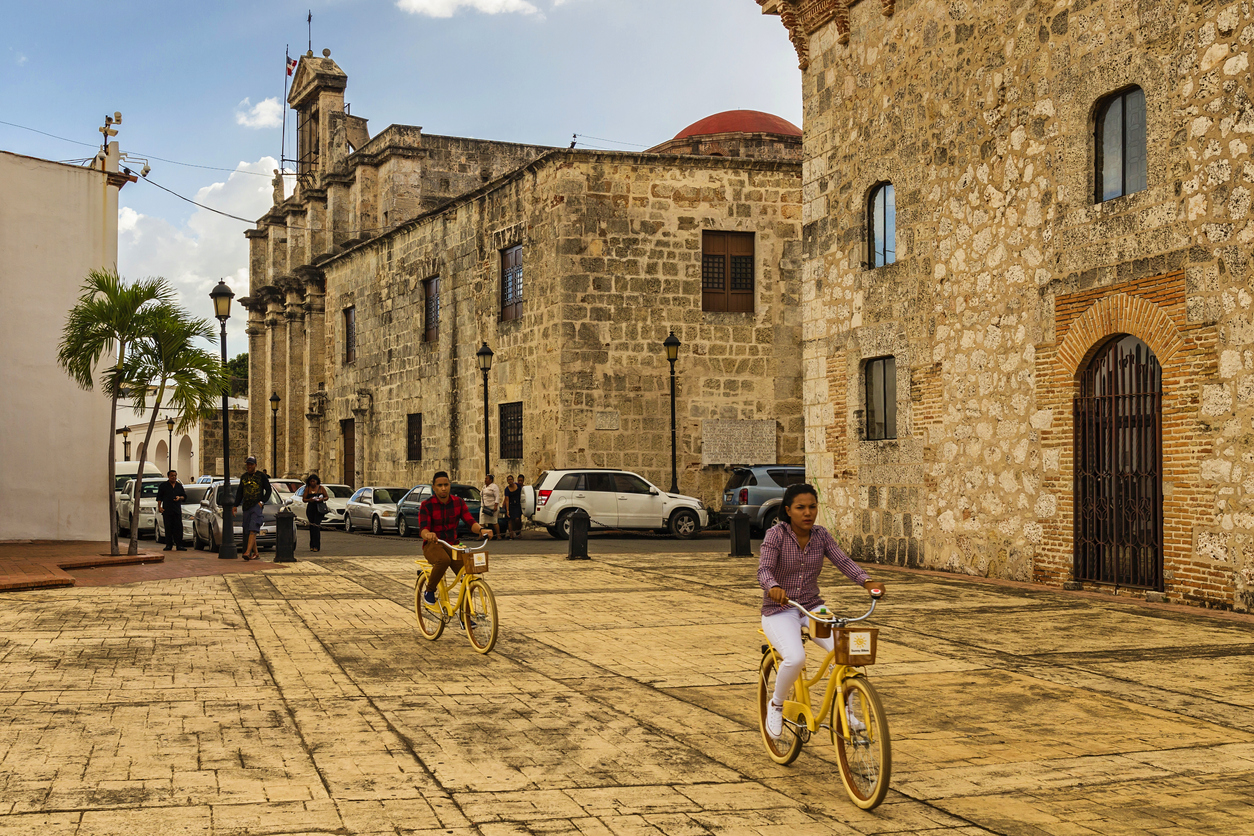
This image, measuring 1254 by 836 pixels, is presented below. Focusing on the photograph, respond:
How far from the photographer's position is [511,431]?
30297 mm

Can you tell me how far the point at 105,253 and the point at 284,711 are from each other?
16.7 meters

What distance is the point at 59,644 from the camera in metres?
9.76

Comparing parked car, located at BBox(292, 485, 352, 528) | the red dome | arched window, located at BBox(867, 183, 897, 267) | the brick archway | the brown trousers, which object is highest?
the red dome

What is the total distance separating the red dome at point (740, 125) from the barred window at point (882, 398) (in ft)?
61.7

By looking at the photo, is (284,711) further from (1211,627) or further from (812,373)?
(812,373)

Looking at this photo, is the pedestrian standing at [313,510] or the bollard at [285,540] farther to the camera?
the pedestrian standing at [313,510]

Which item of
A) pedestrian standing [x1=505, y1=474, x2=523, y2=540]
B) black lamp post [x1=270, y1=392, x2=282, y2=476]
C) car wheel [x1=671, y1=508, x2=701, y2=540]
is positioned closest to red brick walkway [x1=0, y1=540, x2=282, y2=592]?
pedestrian standing [x1=505, y1=474, x2=523, y2=540]

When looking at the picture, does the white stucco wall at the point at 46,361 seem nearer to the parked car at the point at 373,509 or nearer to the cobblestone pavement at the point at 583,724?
the parked car at the point at 373,509

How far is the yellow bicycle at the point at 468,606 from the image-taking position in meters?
9.65

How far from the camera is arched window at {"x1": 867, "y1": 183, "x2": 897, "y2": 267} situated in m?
17.7

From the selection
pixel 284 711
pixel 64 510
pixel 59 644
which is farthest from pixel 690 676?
pixel 64 510

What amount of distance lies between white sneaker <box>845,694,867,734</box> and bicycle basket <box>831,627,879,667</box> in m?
0.16

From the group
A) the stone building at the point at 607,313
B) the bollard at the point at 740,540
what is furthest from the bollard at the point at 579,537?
the stone building at the point at 607,313

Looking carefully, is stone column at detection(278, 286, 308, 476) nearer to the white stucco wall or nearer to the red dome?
the red dome
